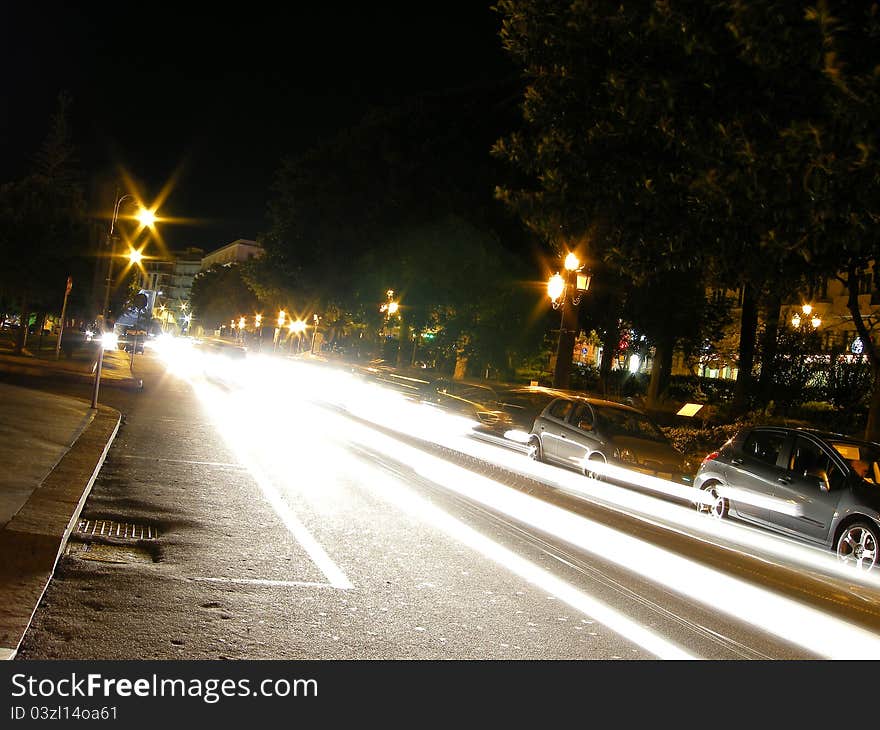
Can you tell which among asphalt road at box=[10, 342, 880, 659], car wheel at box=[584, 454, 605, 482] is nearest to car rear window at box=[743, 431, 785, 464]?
asphalt road at box=[10, 342, 880, 659]

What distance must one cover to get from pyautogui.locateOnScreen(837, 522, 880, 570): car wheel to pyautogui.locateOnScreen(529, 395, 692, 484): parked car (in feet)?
19.5

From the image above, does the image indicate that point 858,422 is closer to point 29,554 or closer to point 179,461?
point 179,461

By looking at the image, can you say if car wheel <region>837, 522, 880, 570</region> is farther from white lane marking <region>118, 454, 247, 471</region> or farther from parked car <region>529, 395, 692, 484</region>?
white lane marking <region>118, 454, 247, 471</region>

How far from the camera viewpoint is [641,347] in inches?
1735

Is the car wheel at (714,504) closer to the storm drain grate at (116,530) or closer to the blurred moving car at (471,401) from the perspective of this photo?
the storm drain grate at (116,530)

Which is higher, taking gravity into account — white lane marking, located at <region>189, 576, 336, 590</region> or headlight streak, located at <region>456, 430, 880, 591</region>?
headlight streak, located at <region>456, 430, 880, 591</region>

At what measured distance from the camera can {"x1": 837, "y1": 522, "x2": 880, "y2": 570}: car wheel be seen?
9938 mm

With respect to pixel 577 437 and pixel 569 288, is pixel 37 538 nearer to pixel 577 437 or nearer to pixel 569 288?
pixel 577 437

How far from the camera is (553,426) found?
60.5 ft

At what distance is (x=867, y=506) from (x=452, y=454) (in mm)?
Answer: 9665

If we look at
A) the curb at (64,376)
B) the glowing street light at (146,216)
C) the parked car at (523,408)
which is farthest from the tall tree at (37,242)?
the parked car at (523,408)

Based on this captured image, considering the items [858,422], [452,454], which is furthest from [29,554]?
[858,422]

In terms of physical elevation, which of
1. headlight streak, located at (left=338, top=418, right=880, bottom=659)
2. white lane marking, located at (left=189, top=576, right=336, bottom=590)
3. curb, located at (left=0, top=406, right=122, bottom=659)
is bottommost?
white lane marking, located at (left=189, top=576, right=336, bottom=590)

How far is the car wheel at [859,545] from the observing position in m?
9.94
